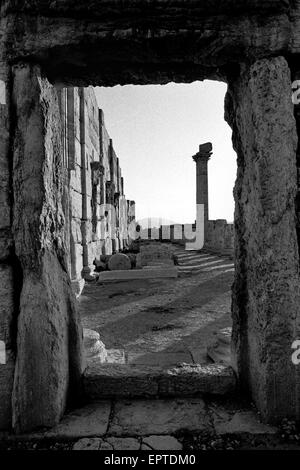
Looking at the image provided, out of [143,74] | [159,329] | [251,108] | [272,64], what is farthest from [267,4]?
[159,329]

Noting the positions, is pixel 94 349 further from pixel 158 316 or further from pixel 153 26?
pixel 153 26

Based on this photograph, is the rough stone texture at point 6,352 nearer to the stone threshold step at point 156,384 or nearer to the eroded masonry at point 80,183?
the stone threshold step at point 156,384

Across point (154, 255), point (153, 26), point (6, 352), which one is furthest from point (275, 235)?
point (154, 255)

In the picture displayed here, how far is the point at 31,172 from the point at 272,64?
1.72 metres

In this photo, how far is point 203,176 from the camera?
1942 centimetres

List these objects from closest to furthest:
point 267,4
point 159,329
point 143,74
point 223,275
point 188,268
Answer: point 267,4 → point 143,74 → point 159,329 → point 223,275 → point 188,268

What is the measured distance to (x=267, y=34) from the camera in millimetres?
1932

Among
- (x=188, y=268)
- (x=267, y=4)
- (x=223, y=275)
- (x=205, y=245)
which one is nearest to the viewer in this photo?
(x=267, y=4)

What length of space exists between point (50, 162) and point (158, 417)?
1904 millimetres

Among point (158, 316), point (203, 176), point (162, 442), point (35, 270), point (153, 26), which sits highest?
point (203, 176)

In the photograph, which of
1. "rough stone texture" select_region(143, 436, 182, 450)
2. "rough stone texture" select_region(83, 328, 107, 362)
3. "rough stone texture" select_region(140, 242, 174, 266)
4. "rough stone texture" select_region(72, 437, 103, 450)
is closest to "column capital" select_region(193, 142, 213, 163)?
"rough stone texture" select_region(140, 242, 174, 266)

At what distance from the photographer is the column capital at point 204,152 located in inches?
739

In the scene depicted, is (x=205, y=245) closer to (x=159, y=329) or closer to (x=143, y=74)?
(x=159, y=329)

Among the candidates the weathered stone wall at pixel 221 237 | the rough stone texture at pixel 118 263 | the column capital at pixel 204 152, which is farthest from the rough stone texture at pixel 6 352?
the column capital at pixel 204 152
